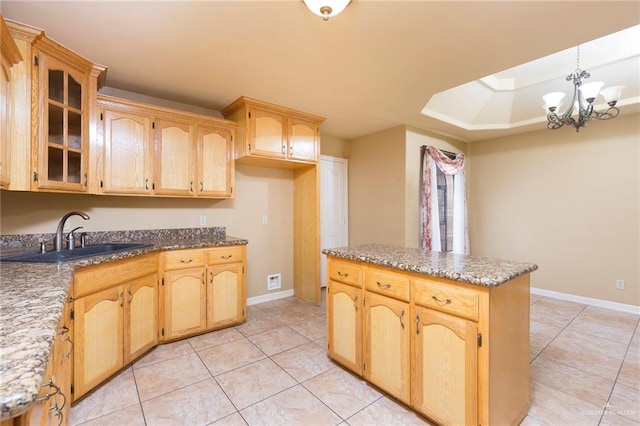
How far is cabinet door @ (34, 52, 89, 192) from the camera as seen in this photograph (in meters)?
1.88

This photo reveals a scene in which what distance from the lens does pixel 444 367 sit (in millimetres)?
1507

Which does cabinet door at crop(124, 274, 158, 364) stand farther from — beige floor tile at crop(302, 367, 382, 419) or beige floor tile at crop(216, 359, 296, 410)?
beige floor tile at crop(302, 367, 382, 419)

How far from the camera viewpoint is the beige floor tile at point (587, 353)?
2184 mm

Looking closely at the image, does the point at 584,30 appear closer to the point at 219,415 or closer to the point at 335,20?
the point at 335,20

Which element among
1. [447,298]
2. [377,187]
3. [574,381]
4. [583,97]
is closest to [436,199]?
[377,187]

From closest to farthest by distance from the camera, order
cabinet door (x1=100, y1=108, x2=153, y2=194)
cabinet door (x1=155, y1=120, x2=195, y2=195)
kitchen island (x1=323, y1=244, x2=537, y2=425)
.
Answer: kitchen island (x1=323, y1=244, x2=537, y2=425) → cabinet door (x1=100, y1=108, x2=153, y2=194) → cabinet door (x1=155, y1=120, x2=195, y2=195)

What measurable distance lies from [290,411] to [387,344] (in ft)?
2.34

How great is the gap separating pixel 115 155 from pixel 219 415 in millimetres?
2171

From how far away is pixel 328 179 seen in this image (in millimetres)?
4297

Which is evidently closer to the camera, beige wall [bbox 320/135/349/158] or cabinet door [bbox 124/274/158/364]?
cabinet door [bbox 124/274/158/364]

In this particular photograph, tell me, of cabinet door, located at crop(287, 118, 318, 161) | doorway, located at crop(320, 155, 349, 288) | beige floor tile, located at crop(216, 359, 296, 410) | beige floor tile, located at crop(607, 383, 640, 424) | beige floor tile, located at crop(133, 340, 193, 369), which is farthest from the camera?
doorway, located at crop(320, 155, 349, 288)

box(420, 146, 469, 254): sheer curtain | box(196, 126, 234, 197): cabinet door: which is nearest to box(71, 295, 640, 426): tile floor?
box(196, 126, 234, 197): cabinet door

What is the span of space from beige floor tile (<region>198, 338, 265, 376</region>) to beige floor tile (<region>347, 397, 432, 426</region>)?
97 cm

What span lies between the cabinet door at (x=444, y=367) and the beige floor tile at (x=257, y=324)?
1.64 m
